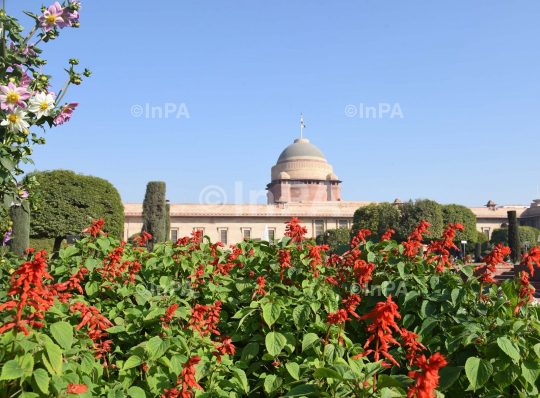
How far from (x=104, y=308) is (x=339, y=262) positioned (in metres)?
1.66

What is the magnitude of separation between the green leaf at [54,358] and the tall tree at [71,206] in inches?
723

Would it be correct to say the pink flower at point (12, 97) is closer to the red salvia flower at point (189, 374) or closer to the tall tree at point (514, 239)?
the red salvia flower at point (189, 374)

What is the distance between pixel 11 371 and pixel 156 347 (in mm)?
640

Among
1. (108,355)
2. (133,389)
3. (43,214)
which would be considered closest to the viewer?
(133,389)

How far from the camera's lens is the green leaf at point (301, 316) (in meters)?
2.32

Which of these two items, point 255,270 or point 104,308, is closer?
point 104,308

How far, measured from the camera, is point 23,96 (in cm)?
235

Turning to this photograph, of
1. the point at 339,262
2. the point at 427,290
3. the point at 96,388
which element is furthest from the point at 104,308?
the point at 427,290

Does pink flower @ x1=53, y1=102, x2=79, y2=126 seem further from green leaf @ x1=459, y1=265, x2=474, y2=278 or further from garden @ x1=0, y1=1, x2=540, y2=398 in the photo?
green leaf @ x1=459, y1=265, x2=474, y2=278

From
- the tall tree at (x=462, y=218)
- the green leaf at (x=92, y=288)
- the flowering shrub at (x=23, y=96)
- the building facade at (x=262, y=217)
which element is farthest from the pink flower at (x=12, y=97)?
the tall tree at (x=462, y=218)

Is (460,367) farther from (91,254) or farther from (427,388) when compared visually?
(91,254)

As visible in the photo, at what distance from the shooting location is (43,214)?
19.0 m

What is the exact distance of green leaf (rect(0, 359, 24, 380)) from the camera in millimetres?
1479

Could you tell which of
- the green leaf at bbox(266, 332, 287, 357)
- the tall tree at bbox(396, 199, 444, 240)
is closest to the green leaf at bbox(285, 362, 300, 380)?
the green leaf at bbox(266, 332, 287, 357)
